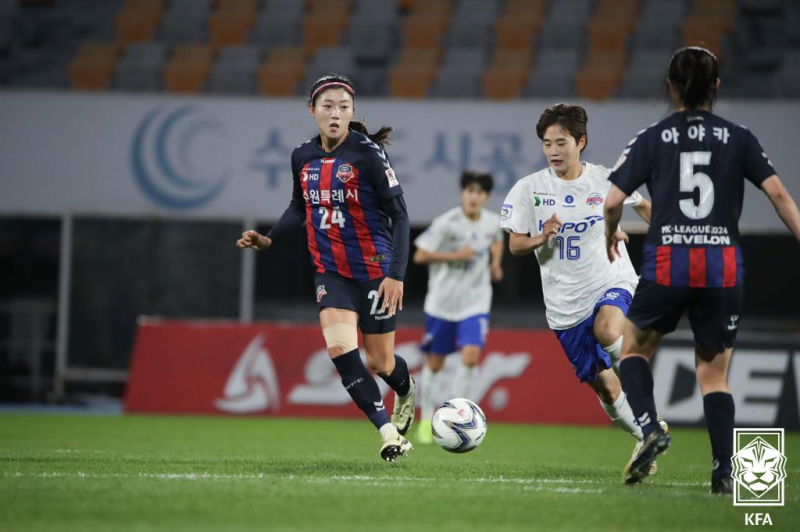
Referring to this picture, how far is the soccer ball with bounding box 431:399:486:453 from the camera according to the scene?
711 centimetres

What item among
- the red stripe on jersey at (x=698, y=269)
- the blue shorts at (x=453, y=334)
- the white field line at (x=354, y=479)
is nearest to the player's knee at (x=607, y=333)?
the white field line at (x=354, y=479)

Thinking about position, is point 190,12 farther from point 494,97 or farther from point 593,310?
point 593,310

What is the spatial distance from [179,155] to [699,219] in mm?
11087

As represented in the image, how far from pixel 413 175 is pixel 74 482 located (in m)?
9.78

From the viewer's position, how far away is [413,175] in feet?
49.4

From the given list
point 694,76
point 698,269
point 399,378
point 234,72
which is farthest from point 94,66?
point 698,269

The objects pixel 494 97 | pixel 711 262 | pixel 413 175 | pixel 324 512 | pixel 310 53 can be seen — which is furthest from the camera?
pixel 310 53

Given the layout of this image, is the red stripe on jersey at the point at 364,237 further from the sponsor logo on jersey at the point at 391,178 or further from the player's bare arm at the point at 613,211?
the player's bare arm at the point at 613,211

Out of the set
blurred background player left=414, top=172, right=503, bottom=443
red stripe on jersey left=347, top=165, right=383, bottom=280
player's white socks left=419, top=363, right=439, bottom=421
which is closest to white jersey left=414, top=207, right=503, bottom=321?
blurred background player left=414, top=172, right=503, bottom=443

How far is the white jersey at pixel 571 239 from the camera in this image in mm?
7270

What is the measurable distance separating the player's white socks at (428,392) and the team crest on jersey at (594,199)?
4.22 m

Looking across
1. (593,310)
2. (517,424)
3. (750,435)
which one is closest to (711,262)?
(593,310)

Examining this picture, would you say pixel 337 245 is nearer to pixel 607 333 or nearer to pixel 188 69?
pixel 607 333

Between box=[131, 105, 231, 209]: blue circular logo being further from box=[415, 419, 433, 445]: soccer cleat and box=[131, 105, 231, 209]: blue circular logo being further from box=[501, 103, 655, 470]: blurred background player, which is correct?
box=[501, 103, 655, 470]: blurred background player
